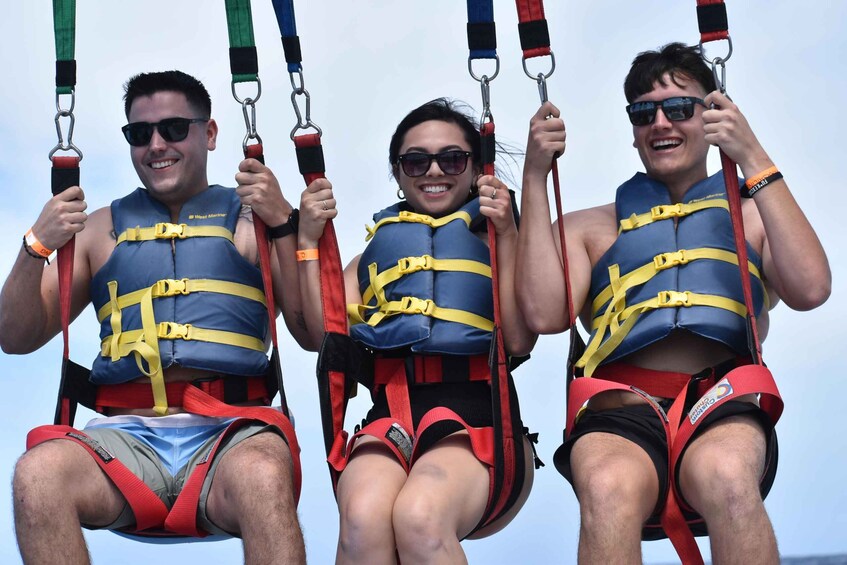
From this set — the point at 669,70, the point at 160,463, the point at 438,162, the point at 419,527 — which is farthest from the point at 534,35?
the point at 160,463

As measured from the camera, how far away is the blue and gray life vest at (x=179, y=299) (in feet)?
16.7

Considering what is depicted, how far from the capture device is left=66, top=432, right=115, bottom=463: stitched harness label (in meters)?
4.75

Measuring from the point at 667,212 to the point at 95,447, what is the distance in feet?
7.38

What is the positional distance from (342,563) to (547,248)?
1327mm

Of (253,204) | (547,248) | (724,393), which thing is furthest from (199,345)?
(724,393)

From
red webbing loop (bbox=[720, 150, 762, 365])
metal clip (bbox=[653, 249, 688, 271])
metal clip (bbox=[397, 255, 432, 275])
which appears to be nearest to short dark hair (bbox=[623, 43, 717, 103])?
red webbing loop (bbox=[720, 150, 762, 365])

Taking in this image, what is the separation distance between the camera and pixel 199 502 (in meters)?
4.78

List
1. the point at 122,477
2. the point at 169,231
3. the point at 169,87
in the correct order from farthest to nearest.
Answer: the point at 169,87, the point at 169,231, the point at 122,477

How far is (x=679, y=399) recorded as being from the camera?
4.62m

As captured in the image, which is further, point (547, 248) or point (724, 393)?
point (547, 248)

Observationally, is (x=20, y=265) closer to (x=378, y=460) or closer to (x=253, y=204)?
(x=253, y=204)

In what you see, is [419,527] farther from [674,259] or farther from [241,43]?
[241,43]

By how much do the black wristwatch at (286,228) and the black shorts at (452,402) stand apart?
0.72 m

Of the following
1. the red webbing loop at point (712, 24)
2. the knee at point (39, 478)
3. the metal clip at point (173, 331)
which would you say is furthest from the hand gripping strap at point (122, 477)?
the red webbing loop at point (712, 24)
